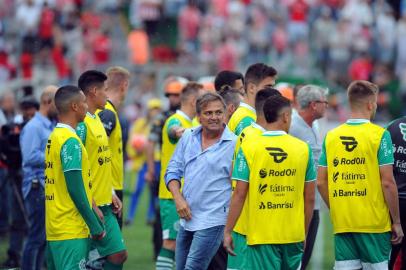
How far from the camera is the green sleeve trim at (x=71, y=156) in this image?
8.88m

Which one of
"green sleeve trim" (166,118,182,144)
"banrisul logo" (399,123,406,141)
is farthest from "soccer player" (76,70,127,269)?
"banrisul logo" (399,123,406,141)

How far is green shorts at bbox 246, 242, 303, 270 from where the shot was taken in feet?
29.1

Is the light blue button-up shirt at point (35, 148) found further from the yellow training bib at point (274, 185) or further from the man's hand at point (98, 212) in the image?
the yellow training bib at point (274, 185)

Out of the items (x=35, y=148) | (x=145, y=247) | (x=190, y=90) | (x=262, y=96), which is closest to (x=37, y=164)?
(x=35, y=148)

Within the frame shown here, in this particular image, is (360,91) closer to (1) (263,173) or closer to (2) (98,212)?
(1) (263,173)

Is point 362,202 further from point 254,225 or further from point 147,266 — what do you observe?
point 147,266

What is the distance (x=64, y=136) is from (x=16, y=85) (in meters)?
18.2

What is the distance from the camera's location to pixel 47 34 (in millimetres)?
28516

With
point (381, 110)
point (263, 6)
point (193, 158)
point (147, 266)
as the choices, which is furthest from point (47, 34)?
point (193, 158)

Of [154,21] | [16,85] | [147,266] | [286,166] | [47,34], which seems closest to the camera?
[286,166]

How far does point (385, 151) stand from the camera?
948cm

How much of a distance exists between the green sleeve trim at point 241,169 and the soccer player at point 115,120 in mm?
2086

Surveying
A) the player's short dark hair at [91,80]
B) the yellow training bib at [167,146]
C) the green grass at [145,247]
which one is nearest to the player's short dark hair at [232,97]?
the yellow training bib at [167,146]

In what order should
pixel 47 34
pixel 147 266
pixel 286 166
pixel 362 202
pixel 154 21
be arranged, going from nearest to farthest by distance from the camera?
pixel 286 166, pixel 362 202, pixel 147 266, pixel 47 34, pixel 154 21
